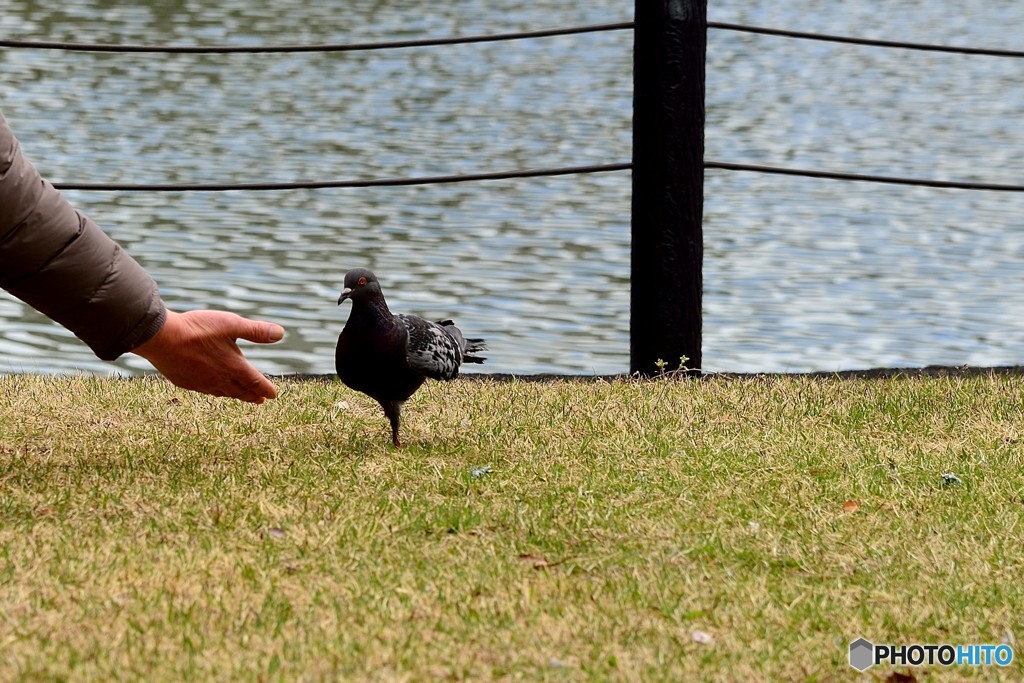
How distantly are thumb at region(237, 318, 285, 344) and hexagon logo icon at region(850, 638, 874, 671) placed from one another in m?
1.63

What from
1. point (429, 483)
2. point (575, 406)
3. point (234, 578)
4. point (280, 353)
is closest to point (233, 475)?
point (429, 483)

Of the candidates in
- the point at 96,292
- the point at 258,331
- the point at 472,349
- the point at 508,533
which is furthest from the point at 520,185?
the point at 508,533

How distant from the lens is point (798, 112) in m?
13.2

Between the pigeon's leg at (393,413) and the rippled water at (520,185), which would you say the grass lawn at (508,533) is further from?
the rippled water at (520,185)

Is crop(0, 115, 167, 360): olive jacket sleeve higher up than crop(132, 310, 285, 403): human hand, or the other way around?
crop(0, 115, 167, 360): olive jacket sleeve

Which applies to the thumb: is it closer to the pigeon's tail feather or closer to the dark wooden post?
the pigeon's tail feather

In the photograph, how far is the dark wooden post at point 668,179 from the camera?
5.21 meters

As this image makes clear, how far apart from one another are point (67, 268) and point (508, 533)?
1.17 metres

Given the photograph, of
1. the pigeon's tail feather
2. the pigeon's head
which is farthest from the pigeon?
the pigeon's tail feather

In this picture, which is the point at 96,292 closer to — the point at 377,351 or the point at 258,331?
the point at 258,331

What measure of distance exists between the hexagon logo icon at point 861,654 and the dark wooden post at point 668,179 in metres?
2.61

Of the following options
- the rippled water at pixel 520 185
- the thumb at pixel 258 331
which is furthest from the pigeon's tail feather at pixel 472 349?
the rippled water at pixel 520 185

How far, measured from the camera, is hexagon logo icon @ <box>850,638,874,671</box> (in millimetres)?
2713

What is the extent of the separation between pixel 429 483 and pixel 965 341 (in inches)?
158
